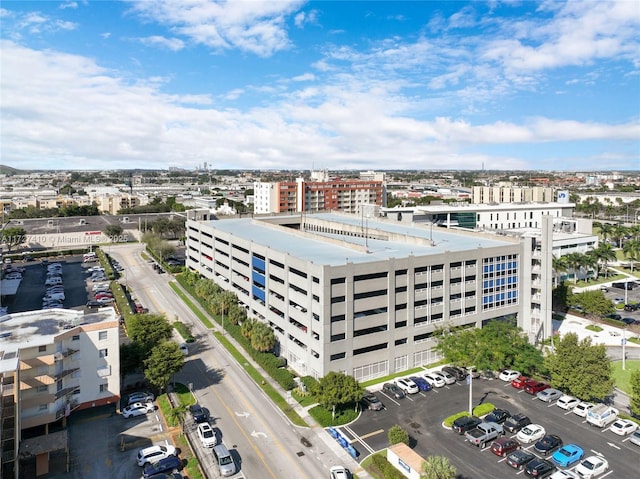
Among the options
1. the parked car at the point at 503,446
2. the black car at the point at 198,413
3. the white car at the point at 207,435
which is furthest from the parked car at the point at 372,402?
the black car at the point at 198,413

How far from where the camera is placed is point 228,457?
1346 inches

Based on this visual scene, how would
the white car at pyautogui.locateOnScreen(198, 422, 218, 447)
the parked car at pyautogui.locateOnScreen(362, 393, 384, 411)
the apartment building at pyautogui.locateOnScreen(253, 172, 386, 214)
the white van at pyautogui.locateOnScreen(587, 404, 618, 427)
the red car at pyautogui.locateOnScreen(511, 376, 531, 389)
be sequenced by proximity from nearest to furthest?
the white car at pyautogui.locateOnScreen(198, 422, 218, 447) → the white van at pyautogui.locateOnScreen(587, 404, 618, 427) → the parked car at pyautogui.locateOnScreen(362, 393, 384, 411) → the red car at pyautogui.locateOnScreen(511, 376, 531, 389) → the apartment building at pyautogui.locateOnScreen(253, 172, 386, 214)

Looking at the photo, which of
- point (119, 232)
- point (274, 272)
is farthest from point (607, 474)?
point (119, 232)

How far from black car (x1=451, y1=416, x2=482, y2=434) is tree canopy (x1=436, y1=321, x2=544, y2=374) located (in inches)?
296

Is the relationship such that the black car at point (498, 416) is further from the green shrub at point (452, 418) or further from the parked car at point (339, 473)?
the parked car at point (339, 473)

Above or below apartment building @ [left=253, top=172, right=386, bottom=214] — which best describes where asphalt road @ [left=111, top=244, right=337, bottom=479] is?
below

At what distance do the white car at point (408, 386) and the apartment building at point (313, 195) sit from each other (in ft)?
368

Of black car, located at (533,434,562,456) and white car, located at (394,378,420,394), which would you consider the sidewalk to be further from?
black car, located at (533,434,562,456)

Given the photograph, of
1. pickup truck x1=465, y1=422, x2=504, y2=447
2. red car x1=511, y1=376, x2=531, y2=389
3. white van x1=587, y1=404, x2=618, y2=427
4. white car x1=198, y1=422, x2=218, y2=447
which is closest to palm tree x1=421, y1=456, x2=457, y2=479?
pickup truck x1=465, y1=422, x2=504, y2=447

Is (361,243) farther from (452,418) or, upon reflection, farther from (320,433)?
(320,433)

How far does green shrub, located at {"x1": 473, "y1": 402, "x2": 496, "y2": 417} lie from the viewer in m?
41.8

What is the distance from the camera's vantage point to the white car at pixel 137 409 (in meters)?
41.5

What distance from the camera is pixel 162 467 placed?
33.5m

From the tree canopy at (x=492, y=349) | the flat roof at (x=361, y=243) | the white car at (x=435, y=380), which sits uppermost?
the flat roof at (x=361, y=243)
